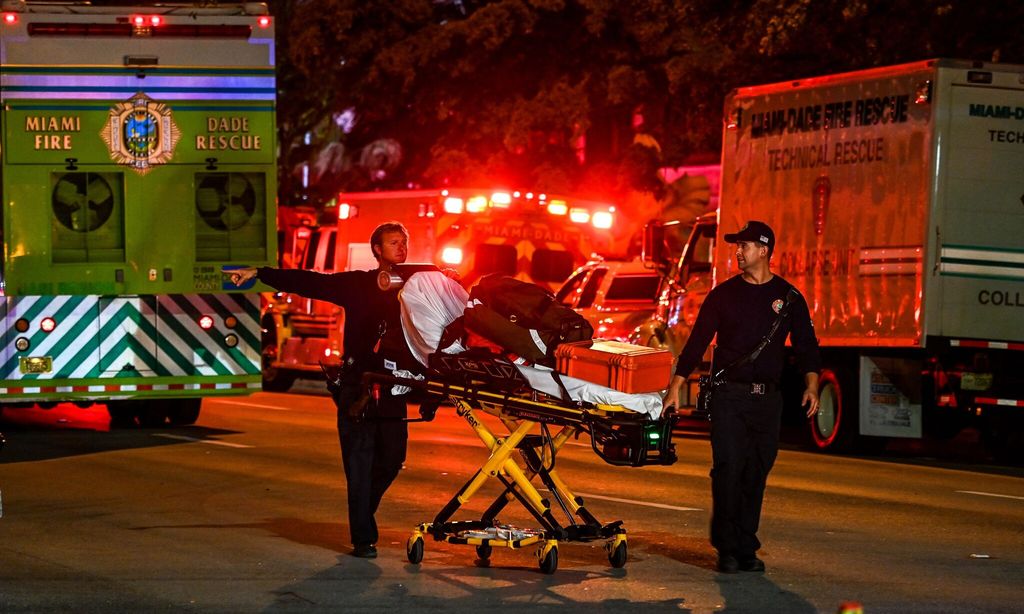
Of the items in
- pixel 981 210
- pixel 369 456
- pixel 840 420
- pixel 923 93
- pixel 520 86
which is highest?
pixel 520 86

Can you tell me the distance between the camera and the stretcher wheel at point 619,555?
9609mm

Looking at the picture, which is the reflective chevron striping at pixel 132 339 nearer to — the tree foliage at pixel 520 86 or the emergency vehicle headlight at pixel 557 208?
the emergency vehicle headlight at pixel 557 208

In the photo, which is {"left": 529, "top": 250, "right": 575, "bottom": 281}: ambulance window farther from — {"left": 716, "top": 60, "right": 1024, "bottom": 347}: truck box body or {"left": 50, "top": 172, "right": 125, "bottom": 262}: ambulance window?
{"left": 50, "top": 172, "right": 125, "bottom": 262}: ambulance window

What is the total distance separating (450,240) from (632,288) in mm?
3039

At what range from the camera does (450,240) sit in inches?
951

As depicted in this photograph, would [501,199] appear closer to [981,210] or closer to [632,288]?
[632,288]

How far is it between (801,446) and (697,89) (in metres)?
9.28

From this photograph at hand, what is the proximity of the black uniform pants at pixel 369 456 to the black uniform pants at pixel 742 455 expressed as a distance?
1821mm

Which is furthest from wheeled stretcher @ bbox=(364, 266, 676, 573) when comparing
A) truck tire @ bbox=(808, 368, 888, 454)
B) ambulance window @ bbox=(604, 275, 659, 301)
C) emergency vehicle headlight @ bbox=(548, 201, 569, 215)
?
emergency vehicle headlight @ bbox=(548, 201, 569, 215)

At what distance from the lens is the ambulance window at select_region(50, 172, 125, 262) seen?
54.9ft

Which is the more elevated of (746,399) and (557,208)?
(557,208)

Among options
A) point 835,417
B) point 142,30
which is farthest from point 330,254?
point 835,417

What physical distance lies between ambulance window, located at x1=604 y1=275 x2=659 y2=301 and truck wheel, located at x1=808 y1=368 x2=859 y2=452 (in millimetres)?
3852

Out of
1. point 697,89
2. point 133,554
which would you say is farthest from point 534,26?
point 133,554
